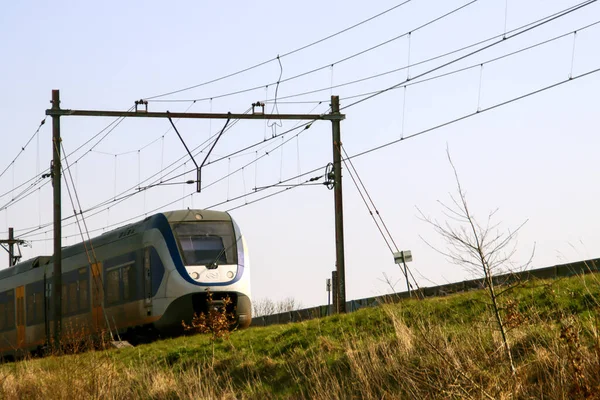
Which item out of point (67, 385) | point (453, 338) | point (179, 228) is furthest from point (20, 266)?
point (453, 338)

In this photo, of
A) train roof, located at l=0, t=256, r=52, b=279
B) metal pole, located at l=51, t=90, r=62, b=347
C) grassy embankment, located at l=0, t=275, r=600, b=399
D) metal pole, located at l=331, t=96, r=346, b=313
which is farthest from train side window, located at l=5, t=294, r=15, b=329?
metal pole, located at l=331, t=96, r=346, b=313

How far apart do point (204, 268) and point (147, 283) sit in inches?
→ 62.0

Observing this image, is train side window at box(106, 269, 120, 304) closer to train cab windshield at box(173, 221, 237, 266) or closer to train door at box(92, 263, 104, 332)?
train door at box(92, 263, 104, 332)

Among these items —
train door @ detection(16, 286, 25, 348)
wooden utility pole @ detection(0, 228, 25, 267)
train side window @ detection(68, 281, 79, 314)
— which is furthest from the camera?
wooden utility pole @ detection(0, 228, 25, 267)

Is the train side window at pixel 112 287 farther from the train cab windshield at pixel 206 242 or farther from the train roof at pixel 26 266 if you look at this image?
the train roof at pixel 26 266

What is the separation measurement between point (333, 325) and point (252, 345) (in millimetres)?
1617

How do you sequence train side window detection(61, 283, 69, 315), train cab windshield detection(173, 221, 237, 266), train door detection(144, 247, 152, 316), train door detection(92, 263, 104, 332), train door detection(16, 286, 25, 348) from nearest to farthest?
train cab windshield detection(173, 221, 237, 266), train door detection(144, 247, 152, 316), train door detection(92, 263, 104, 332), train side window detection(61, 283, 69, 315), train door detection(16, 286, 25, 348)

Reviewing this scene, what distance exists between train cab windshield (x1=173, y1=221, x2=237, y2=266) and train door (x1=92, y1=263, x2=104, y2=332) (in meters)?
3.55

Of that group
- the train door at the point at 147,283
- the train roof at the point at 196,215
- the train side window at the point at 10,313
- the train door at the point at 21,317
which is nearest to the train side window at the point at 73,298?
the train door at the point at 21,317

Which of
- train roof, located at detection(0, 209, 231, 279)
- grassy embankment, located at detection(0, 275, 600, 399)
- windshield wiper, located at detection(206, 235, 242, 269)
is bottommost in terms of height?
grassy embankment, located at detection(0, 275, 600, 399)

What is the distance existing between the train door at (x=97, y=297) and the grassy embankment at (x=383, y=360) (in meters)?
5.14

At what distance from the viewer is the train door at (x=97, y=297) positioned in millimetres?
28531

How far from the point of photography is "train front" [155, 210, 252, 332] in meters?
25.9

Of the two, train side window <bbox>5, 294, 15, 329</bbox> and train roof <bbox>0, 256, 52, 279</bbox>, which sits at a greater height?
train roof <bbox>0, 256, 52, 279</bbox>
